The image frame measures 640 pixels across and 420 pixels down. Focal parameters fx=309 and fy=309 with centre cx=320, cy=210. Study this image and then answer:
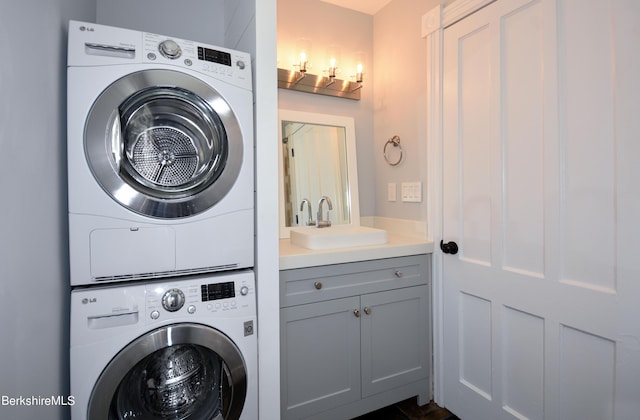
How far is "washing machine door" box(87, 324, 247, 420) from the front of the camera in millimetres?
1077

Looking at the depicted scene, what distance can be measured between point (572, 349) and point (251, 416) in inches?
51.4

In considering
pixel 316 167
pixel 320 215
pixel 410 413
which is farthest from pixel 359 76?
pixel 410 413

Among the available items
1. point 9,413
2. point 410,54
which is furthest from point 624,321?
point 9,413

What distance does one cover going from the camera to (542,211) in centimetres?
131

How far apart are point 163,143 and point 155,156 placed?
0.19 ft

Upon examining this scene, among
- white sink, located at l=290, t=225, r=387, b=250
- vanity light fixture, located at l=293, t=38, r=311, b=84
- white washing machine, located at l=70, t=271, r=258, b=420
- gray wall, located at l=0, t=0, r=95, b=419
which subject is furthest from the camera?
vanity light fixture, located at l=293, t=38, r=311, b=84

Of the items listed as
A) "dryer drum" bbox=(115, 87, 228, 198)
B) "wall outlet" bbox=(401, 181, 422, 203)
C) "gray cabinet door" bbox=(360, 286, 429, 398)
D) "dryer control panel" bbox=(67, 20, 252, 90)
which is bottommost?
"gray cabinet door" bbox=(360, 286, 429, 398)

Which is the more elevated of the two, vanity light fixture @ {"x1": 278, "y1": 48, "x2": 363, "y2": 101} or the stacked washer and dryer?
vanity light fixture @ {"x1": 278, "y1": 48, "x2": 363, "y2": 101}

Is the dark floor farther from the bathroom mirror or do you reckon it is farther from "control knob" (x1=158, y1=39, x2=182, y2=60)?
"control knob" (x1=158, y1=39, x2=182, y2=60)

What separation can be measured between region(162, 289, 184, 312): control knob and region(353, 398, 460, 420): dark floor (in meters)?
1.26

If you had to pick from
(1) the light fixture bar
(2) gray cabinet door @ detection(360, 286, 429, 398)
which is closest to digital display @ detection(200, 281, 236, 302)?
(2) gray cabinet door @ detection(360, 286, 429, 398)

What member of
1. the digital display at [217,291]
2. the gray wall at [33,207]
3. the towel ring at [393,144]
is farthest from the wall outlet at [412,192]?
the gray wall at [33,207]

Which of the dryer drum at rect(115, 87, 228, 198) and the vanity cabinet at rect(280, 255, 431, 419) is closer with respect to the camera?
the dryer drum at rect(115, 87, 228, 198)

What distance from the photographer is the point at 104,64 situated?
1038 mm
